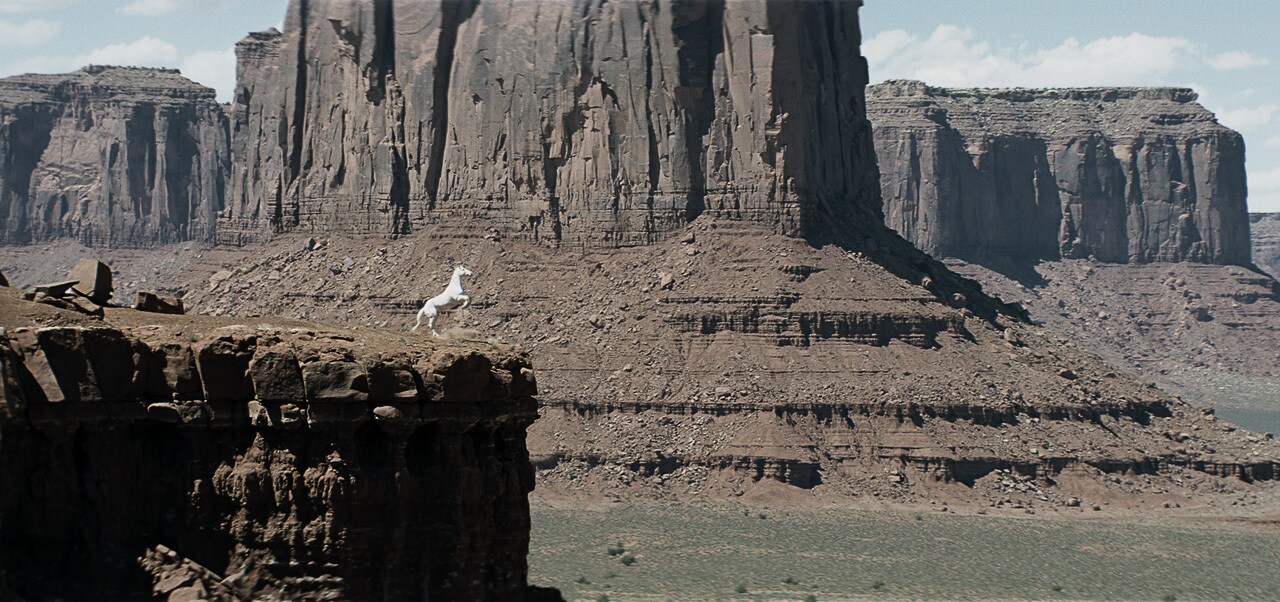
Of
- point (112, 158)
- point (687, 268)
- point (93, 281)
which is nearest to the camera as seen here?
point (93, 281)

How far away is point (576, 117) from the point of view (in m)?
103

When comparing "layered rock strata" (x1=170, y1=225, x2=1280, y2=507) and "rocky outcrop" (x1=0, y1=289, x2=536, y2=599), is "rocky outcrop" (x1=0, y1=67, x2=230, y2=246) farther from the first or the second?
"rocky outcrop" (x1=0, y1=289, x2=536, y2=599)

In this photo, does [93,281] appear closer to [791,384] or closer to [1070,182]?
[791,384]

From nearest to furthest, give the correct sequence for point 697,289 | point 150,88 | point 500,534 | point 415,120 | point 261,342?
point 261,342
point 500,534
point 697,289
point 415,120
point 150,88

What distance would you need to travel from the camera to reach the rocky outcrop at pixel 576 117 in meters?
100

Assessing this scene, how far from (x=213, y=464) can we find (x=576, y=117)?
75.0 meters

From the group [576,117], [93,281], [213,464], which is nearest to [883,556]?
[576,117]

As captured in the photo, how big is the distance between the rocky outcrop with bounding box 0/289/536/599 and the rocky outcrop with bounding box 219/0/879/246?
70809 mm

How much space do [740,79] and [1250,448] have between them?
24.1 metres

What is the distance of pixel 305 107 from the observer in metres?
115

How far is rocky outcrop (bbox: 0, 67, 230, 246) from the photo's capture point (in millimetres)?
183125

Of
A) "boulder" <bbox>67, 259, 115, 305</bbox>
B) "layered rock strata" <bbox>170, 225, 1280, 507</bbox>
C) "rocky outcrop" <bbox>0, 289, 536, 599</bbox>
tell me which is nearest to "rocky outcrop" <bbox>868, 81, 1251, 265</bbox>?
"layered rock strata" <bbox>170, 225, 1280, 507</bbox>

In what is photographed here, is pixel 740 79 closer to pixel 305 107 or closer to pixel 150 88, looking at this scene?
pixel 305 107

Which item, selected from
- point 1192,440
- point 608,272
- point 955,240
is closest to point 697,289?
point 608,272
